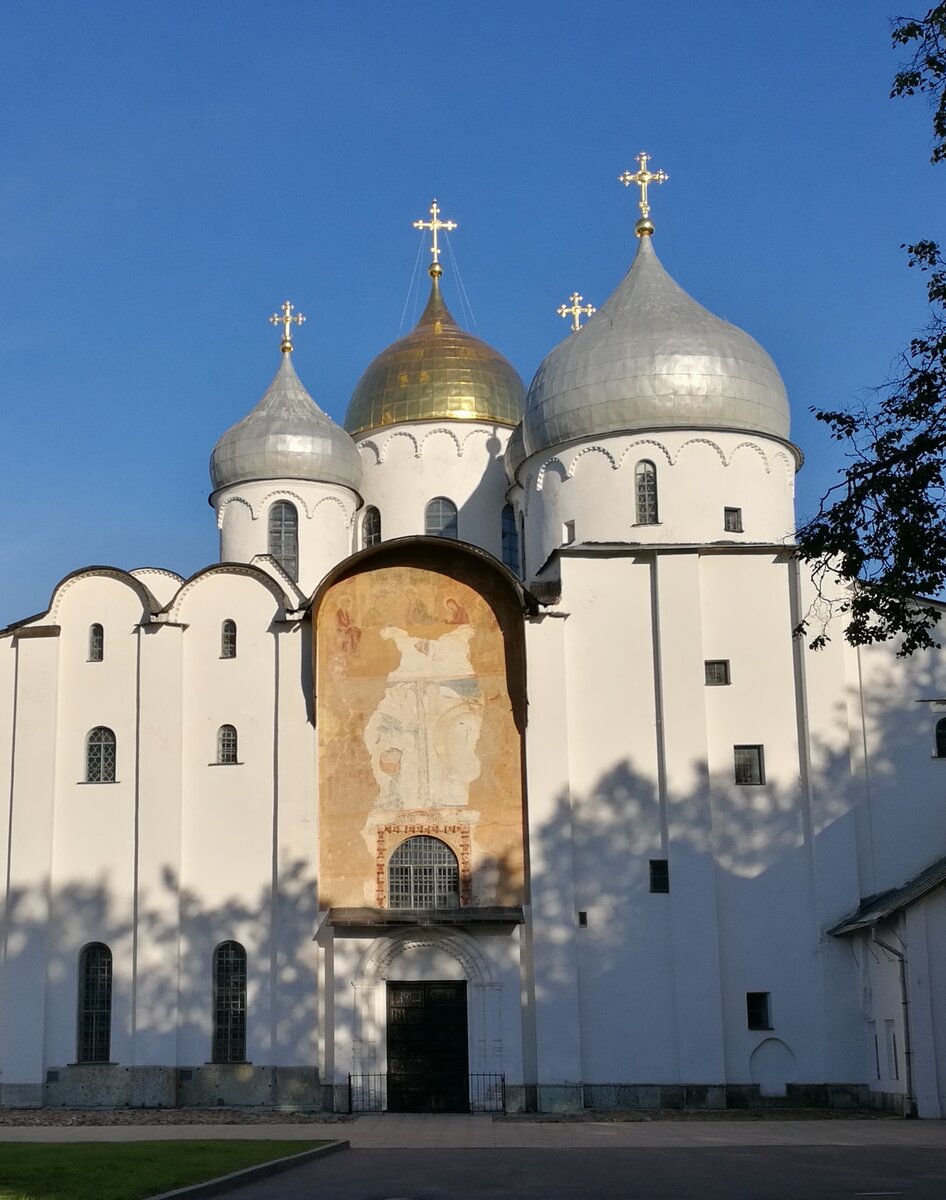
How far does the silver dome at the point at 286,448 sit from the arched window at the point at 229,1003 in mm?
10009

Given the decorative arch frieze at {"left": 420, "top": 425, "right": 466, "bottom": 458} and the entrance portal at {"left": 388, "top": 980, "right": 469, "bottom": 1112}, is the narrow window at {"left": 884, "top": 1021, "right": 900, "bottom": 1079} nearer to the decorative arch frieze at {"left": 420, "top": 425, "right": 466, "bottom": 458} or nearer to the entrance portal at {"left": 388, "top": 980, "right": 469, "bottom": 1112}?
the entrance portal at {"left": 388, "top": 980, "right": 469, "bottom": 1112}

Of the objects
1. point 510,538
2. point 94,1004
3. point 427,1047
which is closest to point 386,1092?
point 427,1047

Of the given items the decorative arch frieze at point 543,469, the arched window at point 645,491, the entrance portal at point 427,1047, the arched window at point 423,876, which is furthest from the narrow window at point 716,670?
the entrance portal at point 427,1047

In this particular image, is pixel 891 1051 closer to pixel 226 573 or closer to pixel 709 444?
pixel 709 444

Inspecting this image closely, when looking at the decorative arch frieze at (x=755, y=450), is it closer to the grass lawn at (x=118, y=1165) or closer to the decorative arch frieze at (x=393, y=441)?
the decorative arch frieze at (x=393, y=441)

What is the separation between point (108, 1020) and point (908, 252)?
17811 millimetres

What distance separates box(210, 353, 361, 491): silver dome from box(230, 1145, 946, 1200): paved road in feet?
51.1

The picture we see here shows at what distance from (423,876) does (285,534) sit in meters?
8.88

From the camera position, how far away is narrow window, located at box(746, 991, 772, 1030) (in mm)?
23516

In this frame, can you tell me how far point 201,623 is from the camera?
25812 mm

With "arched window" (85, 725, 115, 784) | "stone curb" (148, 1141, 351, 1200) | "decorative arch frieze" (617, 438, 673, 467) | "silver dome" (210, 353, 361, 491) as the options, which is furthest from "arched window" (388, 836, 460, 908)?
"silver dome" (210, 353, 361, 491)

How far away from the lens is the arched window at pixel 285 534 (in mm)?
30250

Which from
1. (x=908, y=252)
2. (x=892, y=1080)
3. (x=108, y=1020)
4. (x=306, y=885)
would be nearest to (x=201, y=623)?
(x=306, y=885)

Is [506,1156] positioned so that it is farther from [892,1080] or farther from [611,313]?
[611,313]
